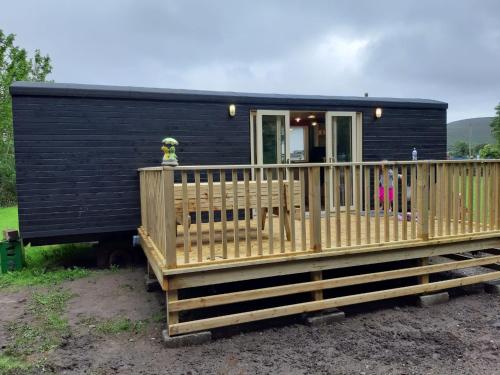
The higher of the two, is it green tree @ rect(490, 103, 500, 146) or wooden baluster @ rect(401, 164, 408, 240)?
green tree @ rect(490, 103, 500, 146)

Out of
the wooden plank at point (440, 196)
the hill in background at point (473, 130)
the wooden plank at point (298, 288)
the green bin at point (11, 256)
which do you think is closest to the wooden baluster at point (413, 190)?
the wooden plank at point (440, 196)

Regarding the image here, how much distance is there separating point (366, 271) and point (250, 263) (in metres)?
2.43

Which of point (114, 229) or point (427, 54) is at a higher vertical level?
point (427, 54)

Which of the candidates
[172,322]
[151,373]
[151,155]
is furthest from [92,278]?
[151,373]

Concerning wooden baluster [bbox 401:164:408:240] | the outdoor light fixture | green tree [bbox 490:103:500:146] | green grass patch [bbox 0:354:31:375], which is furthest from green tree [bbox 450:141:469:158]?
green grass patch [bbox 0:354:31:375]

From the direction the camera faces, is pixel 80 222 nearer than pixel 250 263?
No

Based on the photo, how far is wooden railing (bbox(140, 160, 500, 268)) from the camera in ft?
11.1

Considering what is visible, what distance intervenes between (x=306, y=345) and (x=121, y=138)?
390 cm

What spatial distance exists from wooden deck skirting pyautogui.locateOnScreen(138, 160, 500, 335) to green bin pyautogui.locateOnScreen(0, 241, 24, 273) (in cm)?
224

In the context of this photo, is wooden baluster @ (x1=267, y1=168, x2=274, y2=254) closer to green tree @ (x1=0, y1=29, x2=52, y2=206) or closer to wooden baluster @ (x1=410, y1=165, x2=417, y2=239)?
wooden baluster @ (x1=410, y1=165, x2=417, y2=239)

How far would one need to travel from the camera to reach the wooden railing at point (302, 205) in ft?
11.1

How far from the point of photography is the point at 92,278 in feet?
17.7

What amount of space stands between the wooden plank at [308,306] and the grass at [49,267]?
9.30ft

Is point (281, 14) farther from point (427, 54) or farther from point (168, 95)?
point (168, 95)
